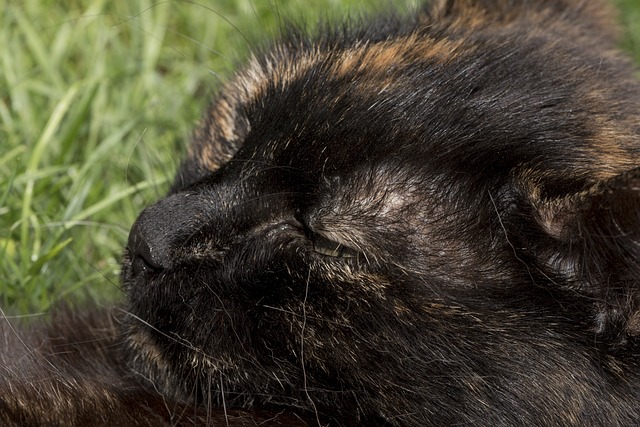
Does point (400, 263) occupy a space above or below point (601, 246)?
above

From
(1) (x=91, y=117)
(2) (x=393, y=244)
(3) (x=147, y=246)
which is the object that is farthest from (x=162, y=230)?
(1) (x=91, y=117)

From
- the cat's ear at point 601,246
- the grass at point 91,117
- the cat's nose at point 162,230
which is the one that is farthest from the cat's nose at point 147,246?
the cat's ear at point 601,246

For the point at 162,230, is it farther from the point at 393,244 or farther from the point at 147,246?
the point at 393,244

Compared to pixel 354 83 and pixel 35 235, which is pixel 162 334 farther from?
pixel 35 235

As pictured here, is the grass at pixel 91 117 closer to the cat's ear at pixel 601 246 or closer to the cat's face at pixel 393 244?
the cat's face at pixel 393 244

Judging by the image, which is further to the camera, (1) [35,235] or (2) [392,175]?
(1) [35,235]

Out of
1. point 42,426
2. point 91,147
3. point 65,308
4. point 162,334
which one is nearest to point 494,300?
point 162,334

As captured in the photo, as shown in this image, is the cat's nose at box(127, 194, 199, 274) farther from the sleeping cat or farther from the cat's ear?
the cat's ear
